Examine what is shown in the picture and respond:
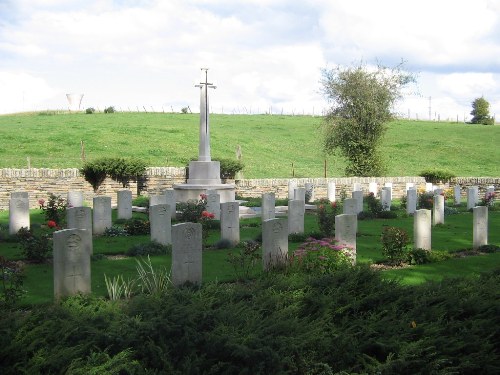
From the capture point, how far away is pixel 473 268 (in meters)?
12.1

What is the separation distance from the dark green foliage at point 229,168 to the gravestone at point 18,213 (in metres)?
13.3

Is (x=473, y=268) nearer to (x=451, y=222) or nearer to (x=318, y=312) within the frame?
(x=318, y=312)

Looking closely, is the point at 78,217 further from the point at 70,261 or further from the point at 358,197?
the point at 358,197

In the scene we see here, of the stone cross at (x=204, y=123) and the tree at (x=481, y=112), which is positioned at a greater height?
the tree at (x=481, y=112)

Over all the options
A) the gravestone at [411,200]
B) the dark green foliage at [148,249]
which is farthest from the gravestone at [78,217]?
the gravestone at [411,200]

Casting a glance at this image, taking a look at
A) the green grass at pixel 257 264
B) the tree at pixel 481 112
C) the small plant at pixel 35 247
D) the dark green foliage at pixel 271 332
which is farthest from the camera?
the tree at pixel 481 112

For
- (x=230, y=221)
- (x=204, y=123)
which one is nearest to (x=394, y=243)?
(x=230, y=221)

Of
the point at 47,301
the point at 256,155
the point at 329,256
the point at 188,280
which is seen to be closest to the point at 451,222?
the point at 329,256

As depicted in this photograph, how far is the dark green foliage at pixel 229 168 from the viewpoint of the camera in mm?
27984

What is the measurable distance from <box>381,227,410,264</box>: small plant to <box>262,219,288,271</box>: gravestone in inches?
109

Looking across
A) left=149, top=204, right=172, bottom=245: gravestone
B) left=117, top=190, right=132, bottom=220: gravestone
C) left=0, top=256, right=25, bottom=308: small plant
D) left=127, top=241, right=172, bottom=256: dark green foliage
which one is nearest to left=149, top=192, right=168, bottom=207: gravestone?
left=117, top=190, right=132, bottom=220: gravestone

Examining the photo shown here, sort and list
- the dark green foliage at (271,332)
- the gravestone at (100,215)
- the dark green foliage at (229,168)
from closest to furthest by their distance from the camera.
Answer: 1. the dark green foliage at (271,332)
2. the gravestone at (100,215)
3. the dark green foliage at (229,168)

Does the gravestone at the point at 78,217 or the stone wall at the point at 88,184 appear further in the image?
the stone wall at the point at 88,184

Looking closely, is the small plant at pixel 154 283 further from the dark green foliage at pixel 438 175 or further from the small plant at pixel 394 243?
the dark green foliage at pixel 438 175
